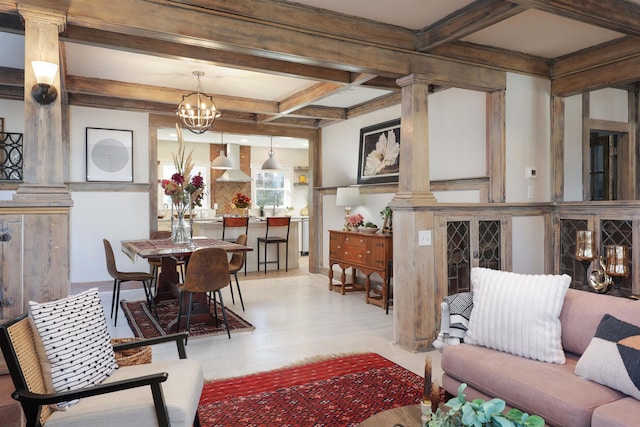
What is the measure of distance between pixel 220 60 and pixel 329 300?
10.5 ft

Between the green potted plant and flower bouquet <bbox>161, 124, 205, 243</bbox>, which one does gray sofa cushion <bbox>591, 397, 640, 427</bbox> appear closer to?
the green potted plant

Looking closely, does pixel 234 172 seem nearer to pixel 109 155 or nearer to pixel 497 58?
pixel 109 155

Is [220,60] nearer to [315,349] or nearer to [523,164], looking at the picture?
[315,349]

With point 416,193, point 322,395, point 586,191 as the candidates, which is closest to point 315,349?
point 322,395

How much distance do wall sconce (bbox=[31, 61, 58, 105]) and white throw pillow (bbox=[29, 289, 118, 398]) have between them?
1.25m

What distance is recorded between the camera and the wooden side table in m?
1.74

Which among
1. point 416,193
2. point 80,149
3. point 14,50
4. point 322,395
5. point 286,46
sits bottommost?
point 322,395

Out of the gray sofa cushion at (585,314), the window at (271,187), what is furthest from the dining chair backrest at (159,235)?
the window at (271,187)

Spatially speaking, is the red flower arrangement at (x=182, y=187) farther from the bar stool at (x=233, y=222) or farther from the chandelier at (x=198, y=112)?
the bar stool at (x=233, y=222)

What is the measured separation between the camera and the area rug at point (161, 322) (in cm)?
438

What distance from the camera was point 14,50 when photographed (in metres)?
4.45

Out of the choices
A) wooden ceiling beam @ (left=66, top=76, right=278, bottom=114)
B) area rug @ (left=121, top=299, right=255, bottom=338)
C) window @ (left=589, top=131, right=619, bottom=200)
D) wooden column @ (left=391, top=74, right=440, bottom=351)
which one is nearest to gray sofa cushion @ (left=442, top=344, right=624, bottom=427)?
wooden column @ (left=391, top=74, right=440, bottom=351)

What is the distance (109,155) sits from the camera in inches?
250

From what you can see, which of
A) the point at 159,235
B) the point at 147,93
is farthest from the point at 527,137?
the point at 159,235
